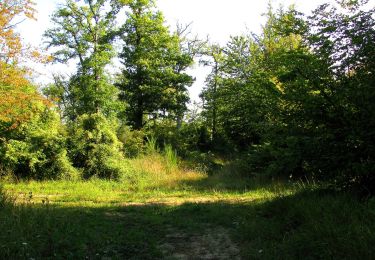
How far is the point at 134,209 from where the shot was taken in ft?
29.5

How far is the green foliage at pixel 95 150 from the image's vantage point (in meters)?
15.4

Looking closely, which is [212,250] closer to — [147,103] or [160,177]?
[160,177]

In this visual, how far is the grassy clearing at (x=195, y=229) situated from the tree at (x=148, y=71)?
698 inches

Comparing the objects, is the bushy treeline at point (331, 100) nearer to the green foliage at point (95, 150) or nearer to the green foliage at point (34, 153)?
the green foliage at point (95, 150)

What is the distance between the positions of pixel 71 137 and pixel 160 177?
4.25 m

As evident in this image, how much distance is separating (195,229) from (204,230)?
0.19 meters

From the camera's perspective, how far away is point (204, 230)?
7117 millimetres

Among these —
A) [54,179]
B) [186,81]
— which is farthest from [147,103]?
[54,179]

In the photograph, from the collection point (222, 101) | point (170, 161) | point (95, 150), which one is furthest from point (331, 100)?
point (222, 101)

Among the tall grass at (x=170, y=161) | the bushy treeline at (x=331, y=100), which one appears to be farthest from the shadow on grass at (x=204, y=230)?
the tall grass at (x=170, y=161)

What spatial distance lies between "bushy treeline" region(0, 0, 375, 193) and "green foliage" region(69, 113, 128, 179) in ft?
0.14

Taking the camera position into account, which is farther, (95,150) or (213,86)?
(213,86)

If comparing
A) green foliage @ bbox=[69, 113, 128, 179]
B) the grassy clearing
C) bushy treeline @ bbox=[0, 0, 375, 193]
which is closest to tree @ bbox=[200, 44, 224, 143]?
bushy treeline @ bbox=[0, 0, 375, 193]

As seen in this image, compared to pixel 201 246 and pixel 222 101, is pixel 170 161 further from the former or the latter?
pixel 201 246
